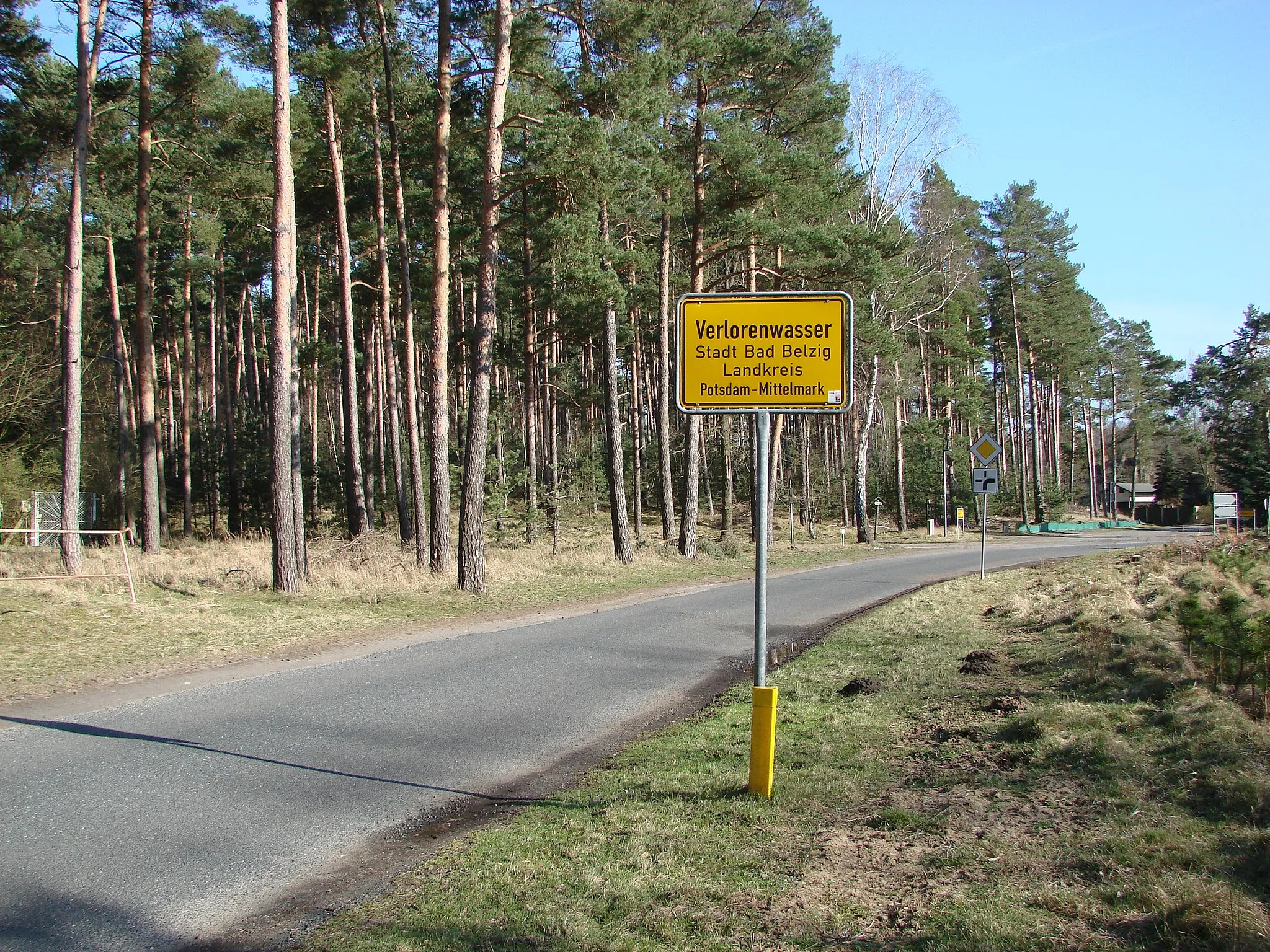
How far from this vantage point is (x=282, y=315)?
1543cm

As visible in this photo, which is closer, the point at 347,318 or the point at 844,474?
the point at 347,318

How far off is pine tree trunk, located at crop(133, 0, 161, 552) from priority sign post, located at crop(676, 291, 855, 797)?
19.2m

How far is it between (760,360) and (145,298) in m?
20.3

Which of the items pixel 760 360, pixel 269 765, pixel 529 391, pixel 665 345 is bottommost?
pixel 269 765

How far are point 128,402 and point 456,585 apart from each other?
29.2 metres

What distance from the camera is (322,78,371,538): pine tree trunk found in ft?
72.9

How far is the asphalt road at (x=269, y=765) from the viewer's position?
4.47 metres

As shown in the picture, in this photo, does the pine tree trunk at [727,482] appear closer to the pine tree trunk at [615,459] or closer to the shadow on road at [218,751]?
the pine tree trunk at [615,459]

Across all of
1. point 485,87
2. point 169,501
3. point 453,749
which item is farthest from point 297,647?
point 169,501

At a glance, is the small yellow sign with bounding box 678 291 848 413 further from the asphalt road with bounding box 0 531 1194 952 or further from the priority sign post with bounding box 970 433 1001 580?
the priority sign post with bounding box 970 433 1001 580

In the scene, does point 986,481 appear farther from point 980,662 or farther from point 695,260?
point 980,662

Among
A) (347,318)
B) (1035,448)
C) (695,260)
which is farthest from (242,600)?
(1035,448)

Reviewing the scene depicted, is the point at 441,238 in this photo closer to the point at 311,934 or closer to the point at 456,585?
the point at 456,585

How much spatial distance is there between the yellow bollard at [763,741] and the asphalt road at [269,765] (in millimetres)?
1906
